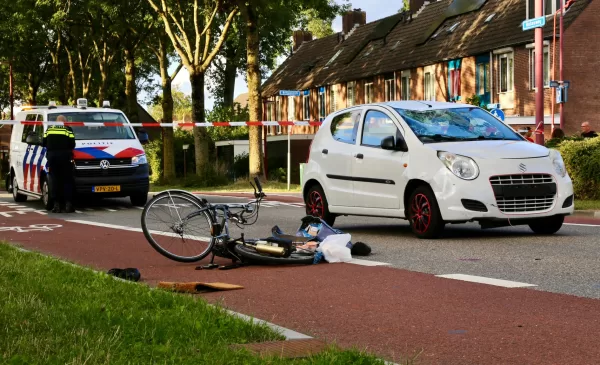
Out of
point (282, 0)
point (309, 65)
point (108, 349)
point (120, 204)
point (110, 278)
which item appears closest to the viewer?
point (108, 349)

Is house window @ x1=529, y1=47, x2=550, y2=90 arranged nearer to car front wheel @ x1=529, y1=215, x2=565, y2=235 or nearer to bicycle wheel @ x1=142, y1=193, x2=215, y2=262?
car front wheel @ x1=529, y1=215, x2=565, y2=235

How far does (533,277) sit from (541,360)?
3.50m

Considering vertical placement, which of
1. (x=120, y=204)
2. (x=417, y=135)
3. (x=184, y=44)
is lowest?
(x=120, y=204)

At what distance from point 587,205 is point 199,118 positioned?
70.4 ft

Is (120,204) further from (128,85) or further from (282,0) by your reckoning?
(128,85)

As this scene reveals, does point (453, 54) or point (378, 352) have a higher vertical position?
point (453, 54)

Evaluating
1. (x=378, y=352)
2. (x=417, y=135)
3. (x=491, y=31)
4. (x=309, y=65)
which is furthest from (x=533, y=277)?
(x=309, y=65)

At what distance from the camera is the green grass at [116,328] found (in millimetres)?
5078

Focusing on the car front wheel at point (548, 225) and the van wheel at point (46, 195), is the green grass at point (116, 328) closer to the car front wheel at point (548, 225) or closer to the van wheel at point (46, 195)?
the car front wheel at point (548, 225)

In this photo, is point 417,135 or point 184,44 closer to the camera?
point 417,135

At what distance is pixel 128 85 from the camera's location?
45.8 m

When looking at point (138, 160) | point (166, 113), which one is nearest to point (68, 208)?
point (138, 160)

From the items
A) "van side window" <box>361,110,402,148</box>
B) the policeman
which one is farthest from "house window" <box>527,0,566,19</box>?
"van side window" <box>361,110,402,148</box>

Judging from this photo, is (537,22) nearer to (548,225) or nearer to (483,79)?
(548,225)
